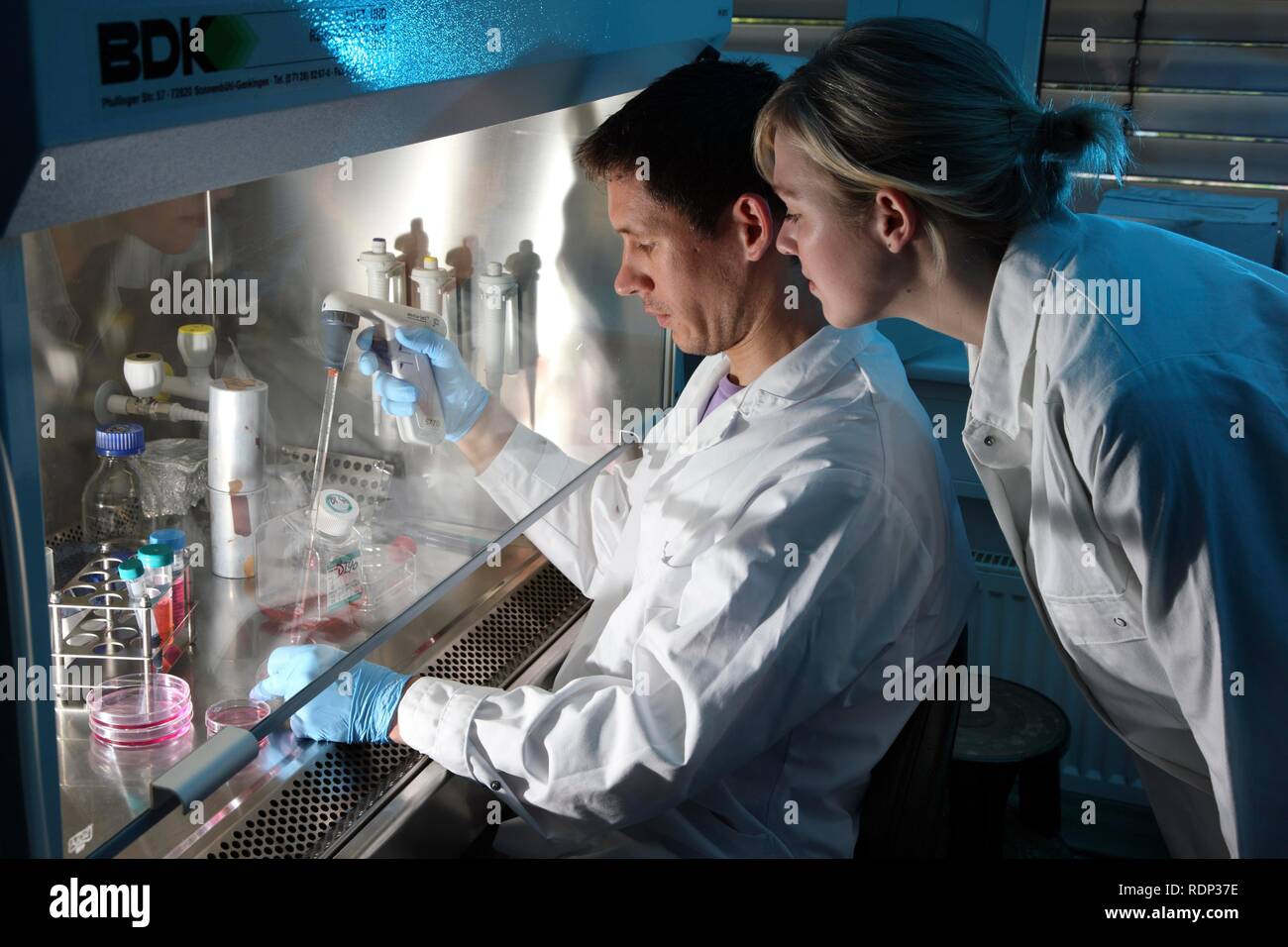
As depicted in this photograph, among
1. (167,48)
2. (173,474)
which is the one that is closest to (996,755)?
(173,474)

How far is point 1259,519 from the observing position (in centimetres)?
114

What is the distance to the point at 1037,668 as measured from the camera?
2.55 metres

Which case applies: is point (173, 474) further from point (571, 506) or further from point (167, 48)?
point (167, 48)

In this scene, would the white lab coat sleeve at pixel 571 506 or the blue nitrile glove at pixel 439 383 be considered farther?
the white lab coat sleeve at pixel 571 506

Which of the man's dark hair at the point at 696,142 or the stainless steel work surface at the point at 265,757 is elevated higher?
the man's dark hair at the point at 696,142

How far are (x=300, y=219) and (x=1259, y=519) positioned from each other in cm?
126

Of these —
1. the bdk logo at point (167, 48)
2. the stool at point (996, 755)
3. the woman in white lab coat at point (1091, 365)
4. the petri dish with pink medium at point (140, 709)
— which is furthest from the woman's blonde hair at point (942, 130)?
the stool at point (996, 755)

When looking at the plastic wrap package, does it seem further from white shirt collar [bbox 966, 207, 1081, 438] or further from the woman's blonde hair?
white shirt collar [bbox 966, 207, 1081, 438]

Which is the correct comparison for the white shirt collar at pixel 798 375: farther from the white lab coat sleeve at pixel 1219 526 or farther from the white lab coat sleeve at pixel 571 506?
the white lab coat sleeve at pixel 1219 526

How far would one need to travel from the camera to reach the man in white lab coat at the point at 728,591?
1336mm

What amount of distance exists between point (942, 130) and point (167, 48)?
0.76m

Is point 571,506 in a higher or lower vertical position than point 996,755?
higher

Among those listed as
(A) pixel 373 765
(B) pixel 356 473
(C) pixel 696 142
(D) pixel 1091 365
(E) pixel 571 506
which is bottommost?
(A) pixel 373 765
